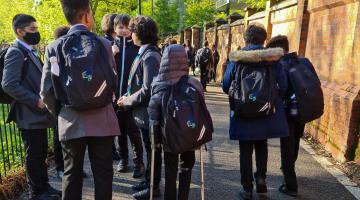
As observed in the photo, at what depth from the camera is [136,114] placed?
411cm

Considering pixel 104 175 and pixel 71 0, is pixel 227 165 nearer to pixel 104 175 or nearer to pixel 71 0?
pixel 104 175

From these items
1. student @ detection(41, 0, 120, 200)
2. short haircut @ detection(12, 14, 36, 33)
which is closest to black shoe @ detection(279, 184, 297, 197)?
student @ detection(41, 0, 120, 200)

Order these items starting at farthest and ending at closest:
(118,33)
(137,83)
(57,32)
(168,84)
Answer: (118,33), (57,32), (137,83), (168,84)

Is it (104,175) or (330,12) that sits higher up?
(330,12)

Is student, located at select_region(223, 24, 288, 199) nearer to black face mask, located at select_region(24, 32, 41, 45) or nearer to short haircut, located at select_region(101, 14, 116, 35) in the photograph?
short haircut, located at select_region(101, 14, 116, 35)

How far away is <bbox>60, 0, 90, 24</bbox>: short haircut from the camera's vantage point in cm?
284

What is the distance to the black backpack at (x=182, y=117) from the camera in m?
3.22

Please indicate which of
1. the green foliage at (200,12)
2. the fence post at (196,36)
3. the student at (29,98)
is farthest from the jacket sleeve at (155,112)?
the green foliage at (200,12)

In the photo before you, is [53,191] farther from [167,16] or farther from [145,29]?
[167,16]

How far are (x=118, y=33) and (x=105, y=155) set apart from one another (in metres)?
2.19

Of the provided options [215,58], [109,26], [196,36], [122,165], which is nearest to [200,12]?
[196,36]

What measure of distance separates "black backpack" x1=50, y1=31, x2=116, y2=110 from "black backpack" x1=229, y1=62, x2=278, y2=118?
1624 millimetres

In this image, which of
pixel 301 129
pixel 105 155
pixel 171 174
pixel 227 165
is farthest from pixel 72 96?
pixel 227 165

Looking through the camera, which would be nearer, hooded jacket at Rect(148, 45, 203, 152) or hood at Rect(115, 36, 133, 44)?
hooded jacket at Rect(148, 45, 203, 152)
